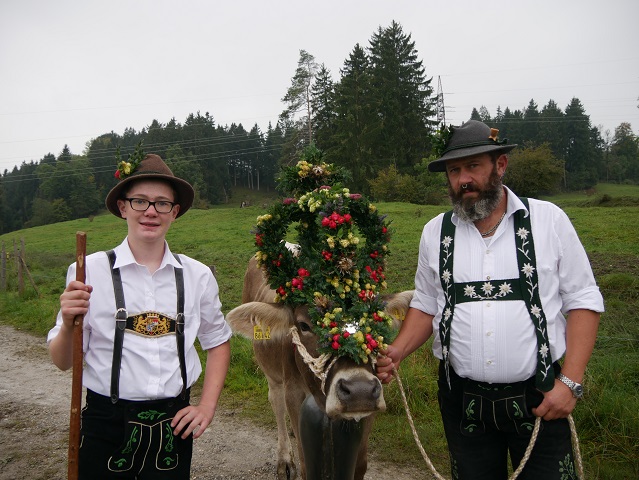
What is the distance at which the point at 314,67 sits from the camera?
3853 cm

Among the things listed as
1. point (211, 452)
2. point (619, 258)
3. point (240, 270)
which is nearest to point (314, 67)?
point (240, 270)

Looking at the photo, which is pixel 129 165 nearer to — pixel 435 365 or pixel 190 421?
pixel 190 421

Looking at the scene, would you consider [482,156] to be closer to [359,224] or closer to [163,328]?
[359,224]

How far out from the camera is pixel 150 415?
226 cm

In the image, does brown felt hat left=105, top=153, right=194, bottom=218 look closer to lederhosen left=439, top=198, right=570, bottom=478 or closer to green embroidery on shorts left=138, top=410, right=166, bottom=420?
green embroidery on shorts left=138, top=410, right=166, bottom=420

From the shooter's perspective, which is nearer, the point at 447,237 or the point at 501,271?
the point at 501,271

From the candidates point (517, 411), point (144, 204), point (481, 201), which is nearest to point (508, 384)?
point (517, 411)

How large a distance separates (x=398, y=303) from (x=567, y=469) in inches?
56.0

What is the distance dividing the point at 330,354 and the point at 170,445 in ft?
3.30

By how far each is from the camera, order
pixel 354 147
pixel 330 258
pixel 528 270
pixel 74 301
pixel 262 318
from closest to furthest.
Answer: pixel 74 301, pixel 528 270, pixel 330 258, pixel 262 318, pixel 354 147

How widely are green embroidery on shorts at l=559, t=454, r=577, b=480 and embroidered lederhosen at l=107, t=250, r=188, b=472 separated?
1.94 metres

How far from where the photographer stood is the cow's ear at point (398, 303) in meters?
3.43

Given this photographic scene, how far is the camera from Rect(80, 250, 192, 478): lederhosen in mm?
2223

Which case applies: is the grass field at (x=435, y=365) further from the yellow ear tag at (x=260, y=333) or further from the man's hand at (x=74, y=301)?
the man's hand at (x=74, y=301)
